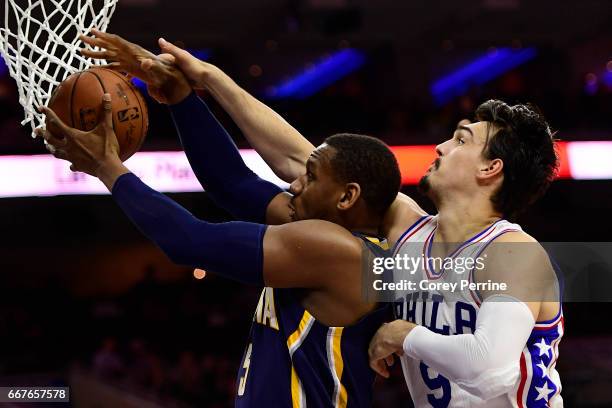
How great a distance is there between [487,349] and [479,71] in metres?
10.8

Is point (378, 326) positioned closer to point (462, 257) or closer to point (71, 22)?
point (462, 257)

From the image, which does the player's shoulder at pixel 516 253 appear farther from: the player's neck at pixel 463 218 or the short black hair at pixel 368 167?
the short black hair at pixel 368 167

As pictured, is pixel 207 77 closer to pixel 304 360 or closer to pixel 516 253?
pixel 304 360

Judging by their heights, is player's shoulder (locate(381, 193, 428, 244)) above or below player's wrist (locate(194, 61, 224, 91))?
below

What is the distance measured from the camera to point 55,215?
9891 millimetres

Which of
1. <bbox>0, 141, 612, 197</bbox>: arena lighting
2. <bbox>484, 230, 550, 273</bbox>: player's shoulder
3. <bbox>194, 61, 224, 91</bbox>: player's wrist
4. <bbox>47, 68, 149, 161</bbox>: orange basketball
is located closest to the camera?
<bbox>484, 230, 550, 273</bbox>: player's shoulder

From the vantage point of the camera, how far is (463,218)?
102 inches

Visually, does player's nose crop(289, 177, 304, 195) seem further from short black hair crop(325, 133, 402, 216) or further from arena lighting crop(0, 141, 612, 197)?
arena lighting crop(0, 141, 612, 197)

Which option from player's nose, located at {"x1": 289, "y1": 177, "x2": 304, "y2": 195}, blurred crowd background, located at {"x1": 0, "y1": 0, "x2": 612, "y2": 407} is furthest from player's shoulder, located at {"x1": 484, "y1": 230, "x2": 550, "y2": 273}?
blurred crowd background, located at {"x1": 0, "y1": 0, "x2": 612, "y2": 407}

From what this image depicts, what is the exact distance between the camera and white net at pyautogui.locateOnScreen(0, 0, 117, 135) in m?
2.82

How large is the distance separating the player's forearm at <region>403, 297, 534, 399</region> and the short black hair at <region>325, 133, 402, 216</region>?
437 millimetres

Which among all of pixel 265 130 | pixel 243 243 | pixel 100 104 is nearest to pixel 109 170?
pixel 100 104

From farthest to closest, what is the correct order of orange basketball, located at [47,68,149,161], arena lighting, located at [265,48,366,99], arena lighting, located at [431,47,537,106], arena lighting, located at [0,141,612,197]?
arena lighting, located at [431,47,537,106], arena lighting, located at [265,48,366,99], arena lighting, located at [0,141,612,197], orange basketball, located at [47,68,149,161]

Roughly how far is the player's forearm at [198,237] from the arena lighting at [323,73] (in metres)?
9.32
